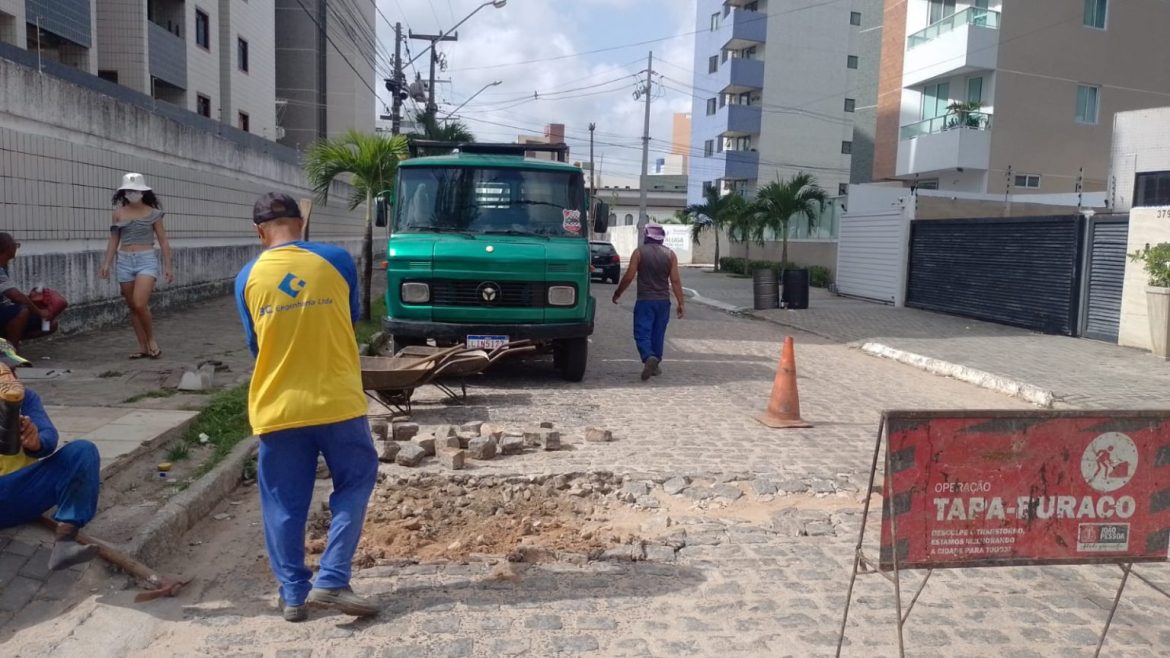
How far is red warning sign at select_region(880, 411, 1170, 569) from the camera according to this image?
11.3 ft

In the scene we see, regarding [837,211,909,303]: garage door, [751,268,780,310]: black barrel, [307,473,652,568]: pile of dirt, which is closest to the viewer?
[307,473,652,568]: pile of dirt

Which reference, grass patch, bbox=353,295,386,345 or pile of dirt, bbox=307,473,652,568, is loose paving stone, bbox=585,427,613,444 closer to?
pile of dirt, bbox=307,473,652,568

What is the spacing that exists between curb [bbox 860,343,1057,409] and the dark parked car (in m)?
16.9

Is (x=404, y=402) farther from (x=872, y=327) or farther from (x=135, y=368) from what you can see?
(x=872, y=327)

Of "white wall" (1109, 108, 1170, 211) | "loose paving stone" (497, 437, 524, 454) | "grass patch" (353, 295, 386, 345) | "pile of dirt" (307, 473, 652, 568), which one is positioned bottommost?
"pile of dirt" (307, 473, 652, 568)

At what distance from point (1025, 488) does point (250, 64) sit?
3412cm

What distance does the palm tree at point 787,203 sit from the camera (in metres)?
29.9

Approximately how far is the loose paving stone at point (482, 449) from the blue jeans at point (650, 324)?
416 centimetres

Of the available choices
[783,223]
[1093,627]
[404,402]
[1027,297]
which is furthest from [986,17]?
[1093,627]

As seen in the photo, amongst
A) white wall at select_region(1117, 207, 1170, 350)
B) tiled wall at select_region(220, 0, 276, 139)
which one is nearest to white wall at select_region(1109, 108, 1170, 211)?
white wall at select_region(1117, 207, 1170, 350)

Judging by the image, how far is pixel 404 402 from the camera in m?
8.20

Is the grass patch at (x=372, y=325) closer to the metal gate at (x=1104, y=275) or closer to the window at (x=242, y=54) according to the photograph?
the metal gate at (x=1104, y=275)

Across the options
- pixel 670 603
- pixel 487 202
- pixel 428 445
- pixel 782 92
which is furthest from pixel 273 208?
pixel 782 92

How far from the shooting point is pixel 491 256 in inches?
377
